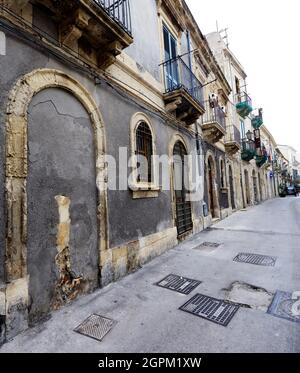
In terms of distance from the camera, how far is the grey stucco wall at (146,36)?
5.59 metres

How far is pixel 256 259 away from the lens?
16.1ft

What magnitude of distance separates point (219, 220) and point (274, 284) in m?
7.18

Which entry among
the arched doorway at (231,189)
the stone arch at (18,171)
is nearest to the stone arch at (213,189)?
the arched doorway at (231,189)

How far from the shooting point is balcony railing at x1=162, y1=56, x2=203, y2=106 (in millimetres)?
6852

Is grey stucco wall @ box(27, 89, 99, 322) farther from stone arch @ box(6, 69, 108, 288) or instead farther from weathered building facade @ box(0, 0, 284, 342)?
stone arch @ box(6, 69, 108, 288)

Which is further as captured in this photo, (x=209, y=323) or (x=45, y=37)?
(x=45, y=37)

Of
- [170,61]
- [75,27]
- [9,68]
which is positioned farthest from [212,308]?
[170,61]

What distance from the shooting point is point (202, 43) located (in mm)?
10141

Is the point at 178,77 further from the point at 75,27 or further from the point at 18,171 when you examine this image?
the point at 18,171

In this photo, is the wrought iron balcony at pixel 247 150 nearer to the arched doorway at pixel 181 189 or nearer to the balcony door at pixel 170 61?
the arched doorway at pixel 181 189

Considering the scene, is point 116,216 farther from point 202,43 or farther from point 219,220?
point 202,43

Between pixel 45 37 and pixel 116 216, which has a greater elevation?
pixel 45 37

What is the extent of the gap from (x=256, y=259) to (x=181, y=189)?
3331 mm

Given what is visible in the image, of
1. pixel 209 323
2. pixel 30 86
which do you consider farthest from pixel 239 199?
pixel 30 86
